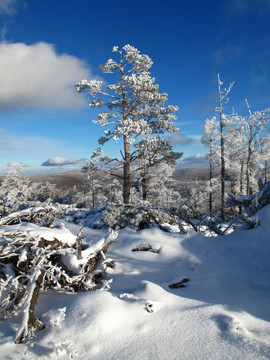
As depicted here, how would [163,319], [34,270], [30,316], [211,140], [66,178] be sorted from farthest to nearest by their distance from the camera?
[66,178] < [211,140] < [34,270] < [163,319] < [30,316]

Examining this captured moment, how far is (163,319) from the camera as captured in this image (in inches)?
83.3

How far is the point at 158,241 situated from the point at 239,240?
5.18ft

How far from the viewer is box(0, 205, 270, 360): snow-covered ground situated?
5.70ft

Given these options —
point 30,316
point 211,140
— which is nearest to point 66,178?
point 211,140

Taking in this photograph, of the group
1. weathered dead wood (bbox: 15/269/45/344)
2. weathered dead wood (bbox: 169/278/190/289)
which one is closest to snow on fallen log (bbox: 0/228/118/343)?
weathered dead wood (bbox: 15/269/45/344)

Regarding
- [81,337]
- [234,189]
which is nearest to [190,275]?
[81,337]

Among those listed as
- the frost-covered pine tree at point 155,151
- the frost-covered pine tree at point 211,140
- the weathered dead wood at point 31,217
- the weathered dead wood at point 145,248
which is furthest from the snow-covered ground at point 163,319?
the frost-covered pine tree at point 211,140

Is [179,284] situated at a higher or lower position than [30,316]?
lower

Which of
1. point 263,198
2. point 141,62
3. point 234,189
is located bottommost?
point 234,189

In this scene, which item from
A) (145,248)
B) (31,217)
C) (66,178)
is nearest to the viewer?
(31,217)

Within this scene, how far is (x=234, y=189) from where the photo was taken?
27281 millimetres

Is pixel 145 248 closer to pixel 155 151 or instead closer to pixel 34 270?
pixel 34 270

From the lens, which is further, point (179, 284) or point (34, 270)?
point (179, 284)

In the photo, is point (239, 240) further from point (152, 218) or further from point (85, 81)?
point (85, 81)
